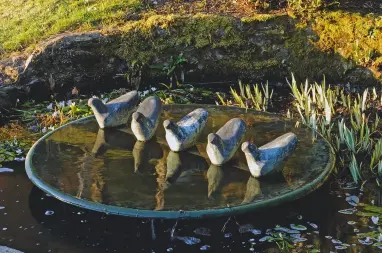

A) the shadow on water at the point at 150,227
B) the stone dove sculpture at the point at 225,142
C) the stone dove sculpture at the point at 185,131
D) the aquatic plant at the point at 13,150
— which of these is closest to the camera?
the shadow on water at the point at 150,227

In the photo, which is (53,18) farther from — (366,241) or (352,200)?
(366,241)

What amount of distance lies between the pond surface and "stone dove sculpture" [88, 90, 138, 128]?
98 mm

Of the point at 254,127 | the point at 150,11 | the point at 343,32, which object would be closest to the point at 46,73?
the point at 150,11

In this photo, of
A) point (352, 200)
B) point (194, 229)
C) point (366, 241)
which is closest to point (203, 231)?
point (194, 229)

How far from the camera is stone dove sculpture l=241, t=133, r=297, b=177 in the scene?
3.90 metres

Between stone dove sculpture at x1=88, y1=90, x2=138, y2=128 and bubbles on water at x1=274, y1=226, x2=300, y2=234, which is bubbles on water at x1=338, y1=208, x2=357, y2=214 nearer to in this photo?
bubbles on water at x1=274, y1=226, x2=300, y2=234

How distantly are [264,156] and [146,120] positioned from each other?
3.59 feet

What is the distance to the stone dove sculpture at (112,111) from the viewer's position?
4.88 m

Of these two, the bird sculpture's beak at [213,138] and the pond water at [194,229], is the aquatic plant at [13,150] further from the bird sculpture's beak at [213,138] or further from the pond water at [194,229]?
the bird sculpture's beak at [213,138]

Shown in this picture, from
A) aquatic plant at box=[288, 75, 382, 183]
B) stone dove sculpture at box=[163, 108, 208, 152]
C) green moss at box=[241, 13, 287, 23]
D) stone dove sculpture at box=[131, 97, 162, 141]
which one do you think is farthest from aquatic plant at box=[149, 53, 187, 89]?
stone dove sculpture at box=[163, 108, 208, 152]

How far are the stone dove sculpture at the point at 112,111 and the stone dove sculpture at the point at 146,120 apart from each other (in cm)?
27

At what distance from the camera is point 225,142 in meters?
4.13

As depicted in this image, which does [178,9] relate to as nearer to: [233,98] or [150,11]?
[150,11]

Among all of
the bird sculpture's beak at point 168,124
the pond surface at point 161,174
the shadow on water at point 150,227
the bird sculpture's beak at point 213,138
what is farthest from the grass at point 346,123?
the bird sculpture's beak at point 168,124
